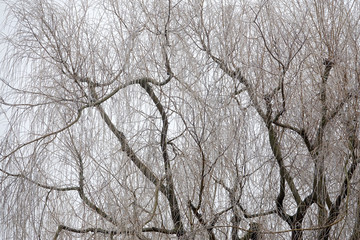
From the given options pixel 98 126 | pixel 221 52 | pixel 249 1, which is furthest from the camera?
pixel 249 1

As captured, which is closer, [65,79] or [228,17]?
[65,79]

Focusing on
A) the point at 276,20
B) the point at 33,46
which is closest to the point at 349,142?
the point at 276,20

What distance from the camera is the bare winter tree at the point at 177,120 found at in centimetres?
297

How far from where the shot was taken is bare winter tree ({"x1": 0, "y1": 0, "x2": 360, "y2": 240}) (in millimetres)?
2967

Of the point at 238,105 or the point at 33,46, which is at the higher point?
the point at 33,46

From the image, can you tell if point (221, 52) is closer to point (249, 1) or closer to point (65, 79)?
point (249, 1)

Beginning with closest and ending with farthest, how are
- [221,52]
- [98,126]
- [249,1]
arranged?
[98,126], [221,52], [249,1]

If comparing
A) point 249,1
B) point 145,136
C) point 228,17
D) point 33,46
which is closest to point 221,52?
point 228,17

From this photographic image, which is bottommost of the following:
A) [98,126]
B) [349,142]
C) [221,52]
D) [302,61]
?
[349,142]

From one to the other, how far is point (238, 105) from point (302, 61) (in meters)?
0.45

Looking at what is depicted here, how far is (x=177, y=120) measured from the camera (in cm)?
310

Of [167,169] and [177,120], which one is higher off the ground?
[177,120]

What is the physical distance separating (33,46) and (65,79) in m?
0.30

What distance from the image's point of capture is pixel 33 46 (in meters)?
3.15
